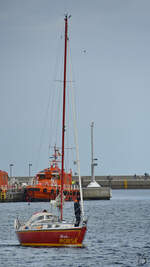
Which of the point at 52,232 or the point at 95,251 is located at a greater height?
the point at 52,232

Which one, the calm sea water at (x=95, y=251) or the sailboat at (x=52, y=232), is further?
the sailboat at (x=52, y=232)

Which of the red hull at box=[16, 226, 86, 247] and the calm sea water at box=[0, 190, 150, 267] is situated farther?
the red hull at box=[16, 226, 86, 247]

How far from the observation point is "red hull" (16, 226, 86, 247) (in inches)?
1651

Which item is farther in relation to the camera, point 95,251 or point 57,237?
point 95,251

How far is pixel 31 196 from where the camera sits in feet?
347

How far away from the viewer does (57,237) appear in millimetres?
42125

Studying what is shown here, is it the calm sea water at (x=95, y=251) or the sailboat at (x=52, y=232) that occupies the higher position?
the sailboat at (x=52, y=232)

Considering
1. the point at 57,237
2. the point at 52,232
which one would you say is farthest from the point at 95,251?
the point at 52,232

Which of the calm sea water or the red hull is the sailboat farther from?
the calm sea water

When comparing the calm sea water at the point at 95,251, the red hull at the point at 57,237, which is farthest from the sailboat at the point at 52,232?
the calm sea water at the point at 95,251

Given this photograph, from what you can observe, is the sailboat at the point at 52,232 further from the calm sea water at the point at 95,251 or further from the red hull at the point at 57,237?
the calm sea water at the point at 95,251

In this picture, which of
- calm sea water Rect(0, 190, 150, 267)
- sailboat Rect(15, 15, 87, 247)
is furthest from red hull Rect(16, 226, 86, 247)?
calm sea water Rect(0, 190, 150, 267)

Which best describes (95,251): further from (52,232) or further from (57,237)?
(52,232)

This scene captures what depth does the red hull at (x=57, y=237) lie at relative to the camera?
138 feet
